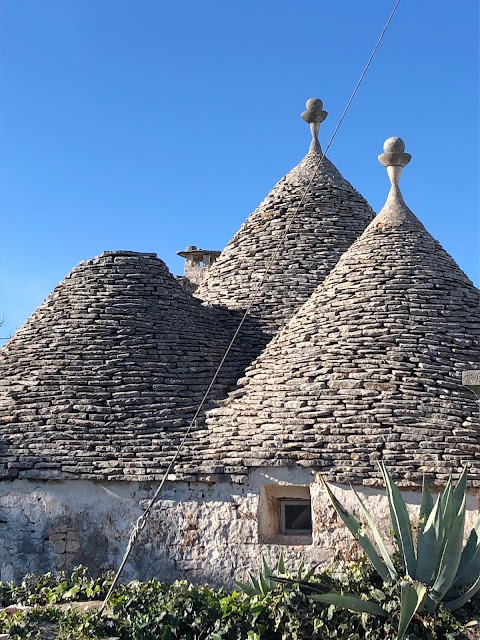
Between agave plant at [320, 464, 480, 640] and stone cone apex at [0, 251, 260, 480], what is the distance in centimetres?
294

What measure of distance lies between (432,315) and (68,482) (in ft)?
15.0

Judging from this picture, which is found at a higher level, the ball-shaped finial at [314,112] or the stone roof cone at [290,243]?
the ball-shaped finial at [314,112]

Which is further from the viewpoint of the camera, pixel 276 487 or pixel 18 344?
pixel 18 344

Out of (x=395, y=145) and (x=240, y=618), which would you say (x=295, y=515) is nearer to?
(x=240, y=618)

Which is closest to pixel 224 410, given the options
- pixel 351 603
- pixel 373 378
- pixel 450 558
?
pixel 373 378

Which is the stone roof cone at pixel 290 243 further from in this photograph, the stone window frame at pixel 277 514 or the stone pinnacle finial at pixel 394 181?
the stone window frame at pixel 277 514

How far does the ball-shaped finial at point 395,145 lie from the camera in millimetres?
10648

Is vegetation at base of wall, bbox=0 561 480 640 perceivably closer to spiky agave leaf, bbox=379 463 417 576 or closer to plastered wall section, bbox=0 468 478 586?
spiky agave leaf, bbox=379 463 417 576

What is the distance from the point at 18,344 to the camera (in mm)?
9883

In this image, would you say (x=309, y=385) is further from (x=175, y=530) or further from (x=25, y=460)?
(x=25, y=460)

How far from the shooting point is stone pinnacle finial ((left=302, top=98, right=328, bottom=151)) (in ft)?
45.4

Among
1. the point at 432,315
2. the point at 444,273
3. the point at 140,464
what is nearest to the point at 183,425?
the point at 140,464

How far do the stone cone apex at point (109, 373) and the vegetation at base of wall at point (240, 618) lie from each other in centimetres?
221

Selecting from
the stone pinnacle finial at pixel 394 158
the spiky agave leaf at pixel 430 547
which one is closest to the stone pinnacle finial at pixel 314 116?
the stone pinnacle finial at pixel 394 158
